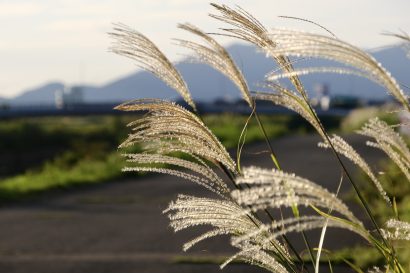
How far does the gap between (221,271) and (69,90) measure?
501 ft

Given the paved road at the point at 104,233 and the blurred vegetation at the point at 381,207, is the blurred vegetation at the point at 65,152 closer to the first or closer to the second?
the paved road at the point at 104,233

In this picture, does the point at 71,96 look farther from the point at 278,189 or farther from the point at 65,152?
the point at 278,189

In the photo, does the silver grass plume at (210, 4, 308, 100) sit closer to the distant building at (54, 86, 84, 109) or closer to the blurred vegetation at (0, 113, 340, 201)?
the blurred vegetation at (0, 113, 340, 201)

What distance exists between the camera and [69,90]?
15875 cm

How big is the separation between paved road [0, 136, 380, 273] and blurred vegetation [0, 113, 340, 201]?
821 mm

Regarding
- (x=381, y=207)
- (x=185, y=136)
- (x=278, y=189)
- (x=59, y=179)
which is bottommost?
(x=59, y=179)

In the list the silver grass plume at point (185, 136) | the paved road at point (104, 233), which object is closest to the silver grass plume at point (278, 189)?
the silver grass plume at point (185, 136)

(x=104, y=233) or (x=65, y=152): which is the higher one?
(x=104, y=233)

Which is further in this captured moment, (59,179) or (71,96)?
(71,96)

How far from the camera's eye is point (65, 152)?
32125 mm

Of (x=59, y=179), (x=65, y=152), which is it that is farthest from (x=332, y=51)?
(x=65, y=152)

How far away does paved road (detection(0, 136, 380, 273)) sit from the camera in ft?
29.1

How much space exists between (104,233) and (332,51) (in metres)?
8.67

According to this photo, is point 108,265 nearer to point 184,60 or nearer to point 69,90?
point 184,60
